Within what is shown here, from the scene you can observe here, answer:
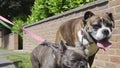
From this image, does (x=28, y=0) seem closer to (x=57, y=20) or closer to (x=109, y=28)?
(x=57, y=20)

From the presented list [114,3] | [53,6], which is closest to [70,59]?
[114,3]

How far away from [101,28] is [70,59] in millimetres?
1400

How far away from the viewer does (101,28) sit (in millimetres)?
5305

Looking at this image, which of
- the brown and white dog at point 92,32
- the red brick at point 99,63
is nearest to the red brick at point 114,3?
the red brick at point 99,63

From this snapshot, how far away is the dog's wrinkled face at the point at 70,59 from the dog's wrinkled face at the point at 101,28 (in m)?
1.08

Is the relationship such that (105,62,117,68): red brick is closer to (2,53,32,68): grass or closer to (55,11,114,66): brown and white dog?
(55,11,114,66): brown and white dog

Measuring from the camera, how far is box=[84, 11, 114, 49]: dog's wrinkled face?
17.2 feet

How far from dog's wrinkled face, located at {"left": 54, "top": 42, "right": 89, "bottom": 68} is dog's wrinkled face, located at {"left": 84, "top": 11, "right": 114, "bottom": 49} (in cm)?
108

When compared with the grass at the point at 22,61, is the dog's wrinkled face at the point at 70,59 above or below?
above

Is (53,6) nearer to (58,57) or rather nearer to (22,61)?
(22,61)

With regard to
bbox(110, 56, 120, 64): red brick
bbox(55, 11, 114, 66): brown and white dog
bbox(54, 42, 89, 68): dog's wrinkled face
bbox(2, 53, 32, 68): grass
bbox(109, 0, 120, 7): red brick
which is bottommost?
bbox(2, 53, 32, 68): grass

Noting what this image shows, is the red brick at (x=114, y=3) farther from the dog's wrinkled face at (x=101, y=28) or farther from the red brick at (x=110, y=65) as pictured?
the dog's wrinkled face at (x=101, y=28)

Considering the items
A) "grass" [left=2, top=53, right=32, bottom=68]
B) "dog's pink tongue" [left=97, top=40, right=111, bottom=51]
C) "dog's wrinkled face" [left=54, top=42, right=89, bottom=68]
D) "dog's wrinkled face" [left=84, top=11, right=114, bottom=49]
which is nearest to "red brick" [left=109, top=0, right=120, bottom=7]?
"dog's wrinkled face" [left=84, top=11, right=114, bottom=49]

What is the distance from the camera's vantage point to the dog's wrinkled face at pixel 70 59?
396 centimetres
